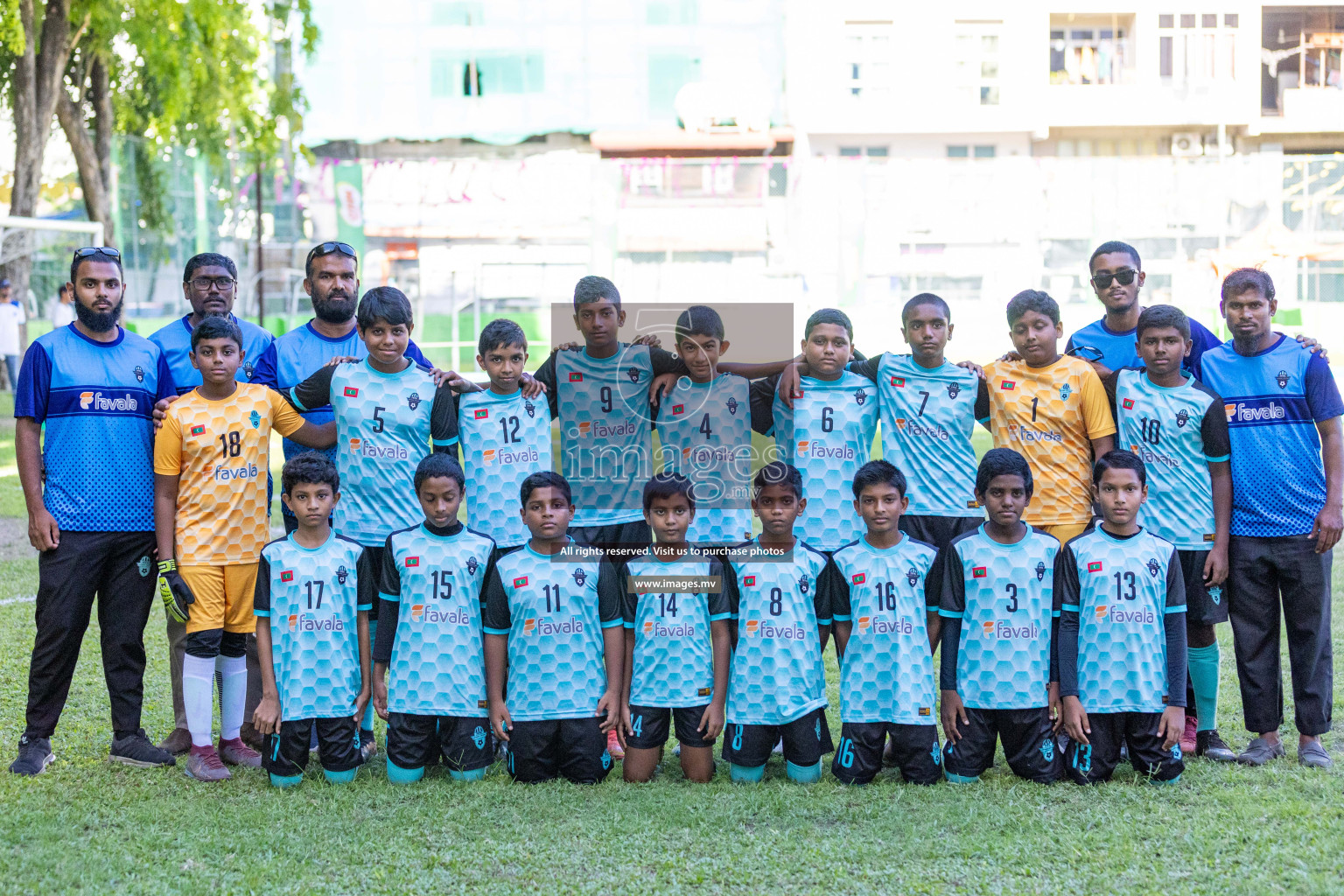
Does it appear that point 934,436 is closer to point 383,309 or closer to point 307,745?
point 383,309

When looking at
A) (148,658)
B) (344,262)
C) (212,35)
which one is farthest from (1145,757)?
(212,35)

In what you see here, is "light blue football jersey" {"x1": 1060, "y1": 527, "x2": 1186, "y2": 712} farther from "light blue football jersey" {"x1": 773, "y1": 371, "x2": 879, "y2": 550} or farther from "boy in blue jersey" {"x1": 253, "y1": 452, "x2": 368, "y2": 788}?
"boy in blue jersey" {"x1": 253, "y1": 452, "x2": 368, "y2": 788}

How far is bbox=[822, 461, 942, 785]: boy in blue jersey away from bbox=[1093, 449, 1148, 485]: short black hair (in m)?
0.68

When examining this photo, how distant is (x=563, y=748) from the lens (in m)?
4.64

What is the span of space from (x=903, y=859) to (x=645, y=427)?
7.20ft

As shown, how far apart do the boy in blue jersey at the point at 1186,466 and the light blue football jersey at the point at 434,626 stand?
8.61 feet

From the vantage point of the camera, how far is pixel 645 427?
534 cm

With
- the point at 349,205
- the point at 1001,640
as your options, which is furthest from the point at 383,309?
the point at 349,205

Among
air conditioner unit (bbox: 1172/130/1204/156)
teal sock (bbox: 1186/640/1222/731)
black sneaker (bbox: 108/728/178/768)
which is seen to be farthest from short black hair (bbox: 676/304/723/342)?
air conditioner unit (bbox: 1172/130/1204/156)

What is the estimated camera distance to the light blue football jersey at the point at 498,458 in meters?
5.05

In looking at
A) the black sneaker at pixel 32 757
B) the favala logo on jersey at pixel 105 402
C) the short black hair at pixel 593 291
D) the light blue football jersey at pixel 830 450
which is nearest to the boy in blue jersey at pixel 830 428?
the light blue football jersey at pixel 830 450

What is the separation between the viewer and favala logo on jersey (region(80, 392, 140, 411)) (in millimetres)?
4711

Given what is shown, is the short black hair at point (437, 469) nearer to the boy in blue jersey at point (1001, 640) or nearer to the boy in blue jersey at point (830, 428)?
the boy in blue jersey at point (830, 428)

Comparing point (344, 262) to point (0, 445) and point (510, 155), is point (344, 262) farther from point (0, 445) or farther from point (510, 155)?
point (510, 155)
